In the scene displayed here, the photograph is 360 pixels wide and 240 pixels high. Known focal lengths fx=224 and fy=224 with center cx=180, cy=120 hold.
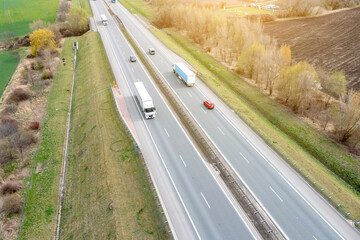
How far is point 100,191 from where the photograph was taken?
30.5 m

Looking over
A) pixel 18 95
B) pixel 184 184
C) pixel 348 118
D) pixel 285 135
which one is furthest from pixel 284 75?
pixel 18 95

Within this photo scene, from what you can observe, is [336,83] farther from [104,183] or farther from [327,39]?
[327,39]

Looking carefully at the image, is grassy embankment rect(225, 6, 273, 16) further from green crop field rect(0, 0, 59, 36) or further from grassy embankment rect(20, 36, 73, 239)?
grassy embankment rect(20, 36, 73, 239)

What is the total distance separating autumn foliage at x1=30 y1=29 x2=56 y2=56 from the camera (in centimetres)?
7169

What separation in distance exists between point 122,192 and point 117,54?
50.1m

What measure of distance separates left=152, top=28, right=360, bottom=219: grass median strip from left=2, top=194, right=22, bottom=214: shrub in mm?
38506

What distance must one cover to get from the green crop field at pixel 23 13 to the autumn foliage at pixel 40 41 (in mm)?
29623

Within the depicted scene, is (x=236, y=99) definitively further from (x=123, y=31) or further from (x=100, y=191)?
(x=123, y=31)

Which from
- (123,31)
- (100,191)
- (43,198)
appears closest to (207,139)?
(100,191)

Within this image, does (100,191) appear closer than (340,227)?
No

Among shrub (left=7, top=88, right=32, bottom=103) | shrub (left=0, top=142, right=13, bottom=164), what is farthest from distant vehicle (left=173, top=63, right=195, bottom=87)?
shrub (left=7, top=88, right=32, bottom=103)

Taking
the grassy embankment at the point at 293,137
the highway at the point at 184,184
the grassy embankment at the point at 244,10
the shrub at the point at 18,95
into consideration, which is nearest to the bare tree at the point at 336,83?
the grassy embankment at the point at 293,137

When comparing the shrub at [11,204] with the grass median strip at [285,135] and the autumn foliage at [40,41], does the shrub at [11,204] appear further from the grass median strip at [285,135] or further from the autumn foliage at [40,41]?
the autumn foliage at [40,41]

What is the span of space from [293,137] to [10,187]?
1883 inches
